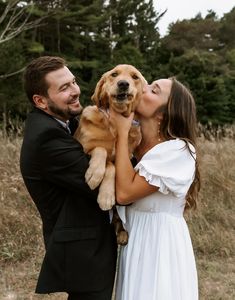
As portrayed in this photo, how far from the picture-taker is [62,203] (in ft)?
7.98

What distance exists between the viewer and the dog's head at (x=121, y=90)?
2.64 m

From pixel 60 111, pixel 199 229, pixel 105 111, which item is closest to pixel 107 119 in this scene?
pixel 105 111

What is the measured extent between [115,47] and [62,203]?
27.7 metres

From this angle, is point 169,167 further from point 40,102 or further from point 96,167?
point 40,102

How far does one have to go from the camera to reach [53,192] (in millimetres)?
2441

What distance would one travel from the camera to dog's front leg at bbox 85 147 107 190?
8.01 feet

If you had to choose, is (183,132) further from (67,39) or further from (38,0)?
(67,39)

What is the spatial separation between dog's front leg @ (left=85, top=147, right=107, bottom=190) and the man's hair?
0.44 metres

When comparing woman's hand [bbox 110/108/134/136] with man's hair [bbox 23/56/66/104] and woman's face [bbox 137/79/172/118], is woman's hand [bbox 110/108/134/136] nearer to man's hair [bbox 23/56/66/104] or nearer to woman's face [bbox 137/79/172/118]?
woman's face [bbox 137/79/172/118]

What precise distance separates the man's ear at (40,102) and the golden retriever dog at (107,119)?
0.30 meters

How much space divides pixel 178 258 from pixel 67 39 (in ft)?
78.0

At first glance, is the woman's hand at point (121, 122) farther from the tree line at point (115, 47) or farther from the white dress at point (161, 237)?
the tree line at point (115, 47)

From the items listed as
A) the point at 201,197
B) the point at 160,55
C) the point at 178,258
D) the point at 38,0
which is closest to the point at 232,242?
the point at 201,197

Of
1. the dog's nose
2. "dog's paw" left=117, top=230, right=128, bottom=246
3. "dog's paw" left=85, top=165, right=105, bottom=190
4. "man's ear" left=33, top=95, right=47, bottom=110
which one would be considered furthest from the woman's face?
"dog's paw" left=117, top=230, right=128, bottom=246
